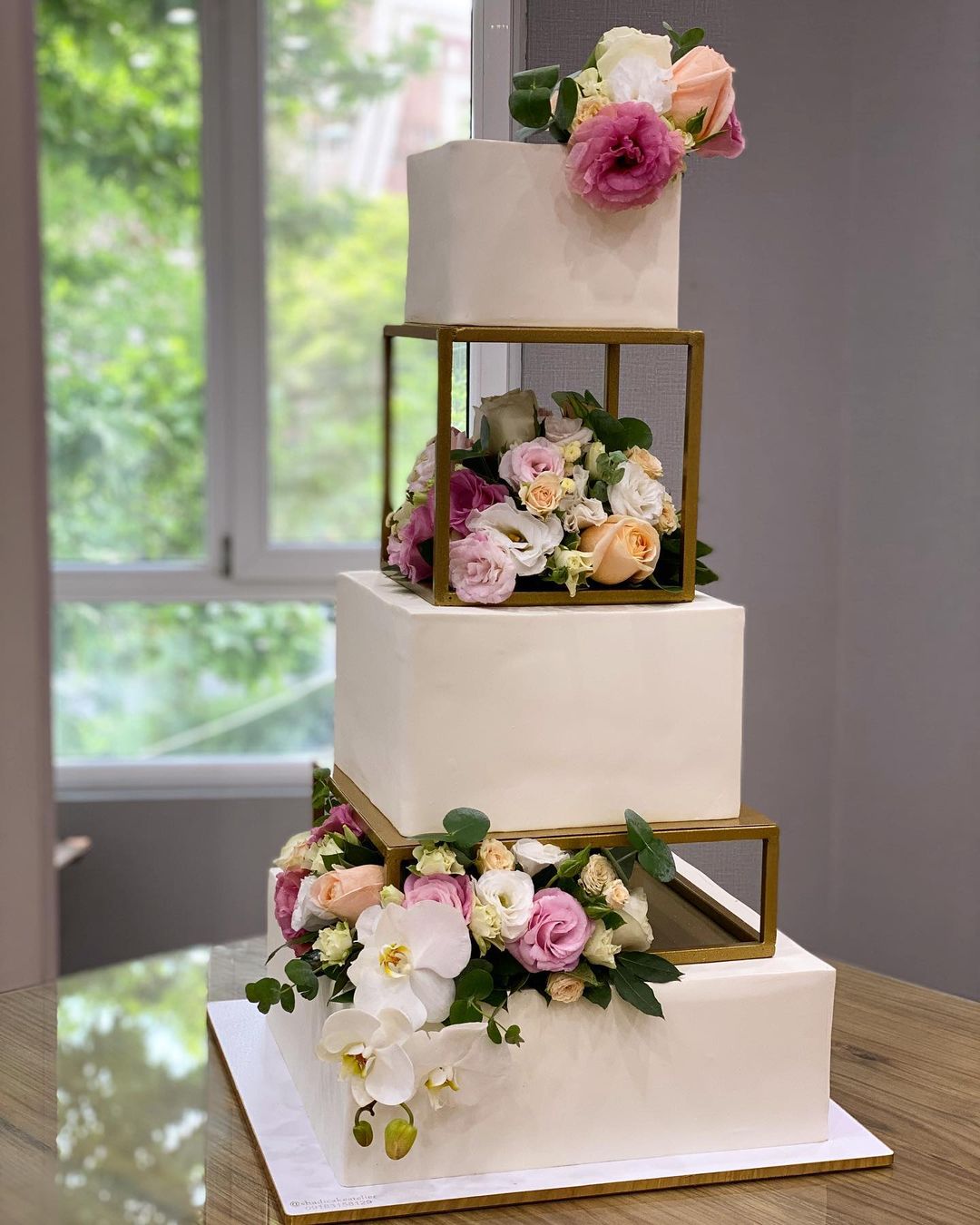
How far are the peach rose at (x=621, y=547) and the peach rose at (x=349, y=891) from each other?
0.31m

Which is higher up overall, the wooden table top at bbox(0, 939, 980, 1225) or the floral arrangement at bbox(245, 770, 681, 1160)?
the floral arrangement at bbox(245, 770, 681, 1160)

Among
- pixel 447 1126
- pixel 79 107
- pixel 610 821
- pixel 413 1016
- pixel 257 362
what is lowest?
pixel 447 1126

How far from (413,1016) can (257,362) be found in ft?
6.93

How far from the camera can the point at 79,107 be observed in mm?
2895

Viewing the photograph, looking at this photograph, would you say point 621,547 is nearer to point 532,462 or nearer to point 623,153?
point 532,462

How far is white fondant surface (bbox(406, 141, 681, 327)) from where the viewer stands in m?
1.15

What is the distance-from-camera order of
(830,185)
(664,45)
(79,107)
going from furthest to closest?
(79,107) → (830,185) → (664,45)

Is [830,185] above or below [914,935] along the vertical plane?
above

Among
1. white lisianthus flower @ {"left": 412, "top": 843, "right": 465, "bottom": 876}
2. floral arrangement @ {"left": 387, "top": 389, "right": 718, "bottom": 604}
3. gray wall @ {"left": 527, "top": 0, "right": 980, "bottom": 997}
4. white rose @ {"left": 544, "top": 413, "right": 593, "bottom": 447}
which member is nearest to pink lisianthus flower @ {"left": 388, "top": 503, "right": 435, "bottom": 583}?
floral arrangement @ {"left": 387, "top": 389, "right": 718, "bottom": 604}

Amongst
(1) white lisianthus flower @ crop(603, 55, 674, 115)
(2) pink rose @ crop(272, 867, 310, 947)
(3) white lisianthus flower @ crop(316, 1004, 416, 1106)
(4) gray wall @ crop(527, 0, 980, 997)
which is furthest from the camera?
(4) gray wall @ crop(527, 0, 980, 997)

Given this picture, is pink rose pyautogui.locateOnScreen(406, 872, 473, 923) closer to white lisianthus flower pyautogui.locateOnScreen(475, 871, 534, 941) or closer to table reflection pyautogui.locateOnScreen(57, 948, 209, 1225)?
white lisianthus flower pyautogui.locateOnScreen(475, 871, 534, 941)

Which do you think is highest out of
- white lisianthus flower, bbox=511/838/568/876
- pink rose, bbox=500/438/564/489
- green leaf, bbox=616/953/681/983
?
pink rose, bbox=500/438/564/489

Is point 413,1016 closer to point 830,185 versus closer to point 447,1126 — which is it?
point 447,1126

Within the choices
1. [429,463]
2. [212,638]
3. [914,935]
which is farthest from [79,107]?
[914,935]
